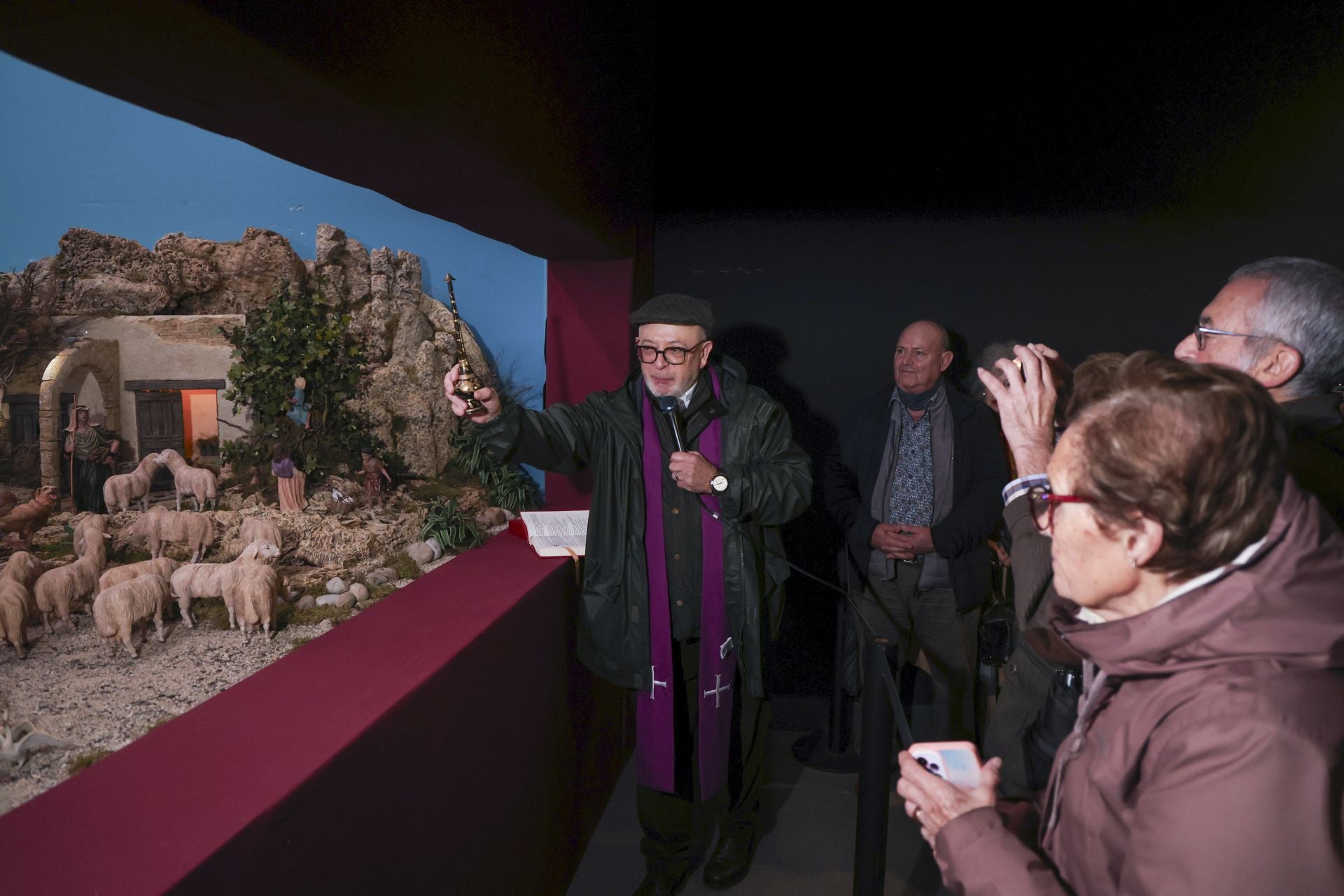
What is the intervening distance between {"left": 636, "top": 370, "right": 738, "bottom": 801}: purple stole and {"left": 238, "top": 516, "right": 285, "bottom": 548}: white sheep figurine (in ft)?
3.47

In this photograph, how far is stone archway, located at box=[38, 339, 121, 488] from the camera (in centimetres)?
137

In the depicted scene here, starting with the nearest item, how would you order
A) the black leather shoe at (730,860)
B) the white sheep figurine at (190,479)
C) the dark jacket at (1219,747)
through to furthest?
the dark jacket at (1219,747) < the white sheep figurine at (190,479) < the black leather shoe at (730,860)

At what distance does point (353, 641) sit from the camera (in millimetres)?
1802

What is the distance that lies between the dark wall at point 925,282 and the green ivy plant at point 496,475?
3.88ft

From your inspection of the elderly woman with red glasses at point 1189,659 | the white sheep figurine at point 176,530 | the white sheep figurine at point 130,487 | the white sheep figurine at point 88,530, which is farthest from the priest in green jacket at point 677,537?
the elderly woman with red glasses at point 1189,659

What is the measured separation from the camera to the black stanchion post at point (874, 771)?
173cm

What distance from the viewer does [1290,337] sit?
1.48 m

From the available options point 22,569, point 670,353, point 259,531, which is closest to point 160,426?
point 259,531

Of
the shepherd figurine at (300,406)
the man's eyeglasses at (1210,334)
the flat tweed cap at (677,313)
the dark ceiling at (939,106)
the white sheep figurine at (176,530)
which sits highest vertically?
the dark ceiling at (939,106)

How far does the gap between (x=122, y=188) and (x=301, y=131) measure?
601 millimetres

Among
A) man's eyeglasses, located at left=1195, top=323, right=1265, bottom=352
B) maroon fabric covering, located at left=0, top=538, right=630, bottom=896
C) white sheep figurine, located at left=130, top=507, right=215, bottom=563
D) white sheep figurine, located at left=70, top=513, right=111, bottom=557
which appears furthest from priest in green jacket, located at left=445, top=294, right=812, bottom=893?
man's eyeglasses, located at left=1195, top=323, right=1265, bottom=352

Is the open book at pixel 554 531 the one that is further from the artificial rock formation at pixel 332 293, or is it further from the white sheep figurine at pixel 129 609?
the white sheep figurine at pixel 129 609

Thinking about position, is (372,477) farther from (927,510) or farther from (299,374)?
(927,510)

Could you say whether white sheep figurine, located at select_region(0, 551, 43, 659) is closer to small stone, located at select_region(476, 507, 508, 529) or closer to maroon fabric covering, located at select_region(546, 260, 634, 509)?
small stone, located at select_region(476, 507, 508, 529)
